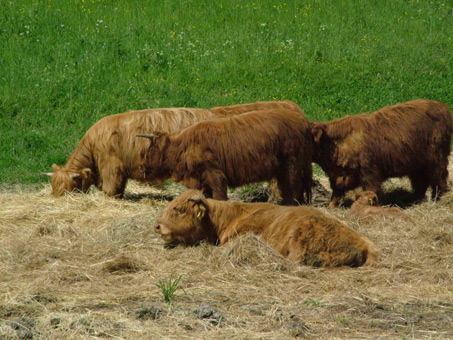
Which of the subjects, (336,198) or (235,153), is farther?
(336,198)

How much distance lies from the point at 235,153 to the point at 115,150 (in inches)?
85.4

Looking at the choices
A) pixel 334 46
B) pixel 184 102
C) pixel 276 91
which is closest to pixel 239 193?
pixel 184 102

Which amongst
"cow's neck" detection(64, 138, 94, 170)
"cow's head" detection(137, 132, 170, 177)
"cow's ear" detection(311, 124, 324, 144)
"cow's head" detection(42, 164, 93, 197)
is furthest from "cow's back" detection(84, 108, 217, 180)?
"cow's ear" detection(311, 124, 324, 144)

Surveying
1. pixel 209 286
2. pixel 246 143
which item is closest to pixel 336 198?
pixel 246 143

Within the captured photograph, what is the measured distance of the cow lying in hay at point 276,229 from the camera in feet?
22.9

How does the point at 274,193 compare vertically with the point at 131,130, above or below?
→ below

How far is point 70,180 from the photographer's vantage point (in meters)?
10.6

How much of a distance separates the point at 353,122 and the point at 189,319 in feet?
18.0

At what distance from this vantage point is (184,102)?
48.4ft

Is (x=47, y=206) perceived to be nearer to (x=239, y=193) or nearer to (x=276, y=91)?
(x=239, y=193)

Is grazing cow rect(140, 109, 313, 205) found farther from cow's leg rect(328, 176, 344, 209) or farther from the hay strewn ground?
the hay strewn ground

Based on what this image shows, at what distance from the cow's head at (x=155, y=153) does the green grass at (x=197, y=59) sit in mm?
3061

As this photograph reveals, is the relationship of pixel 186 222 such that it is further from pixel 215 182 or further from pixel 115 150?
pixel 115 150

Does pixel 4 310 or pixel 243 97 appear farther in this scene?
pixel 243 97
